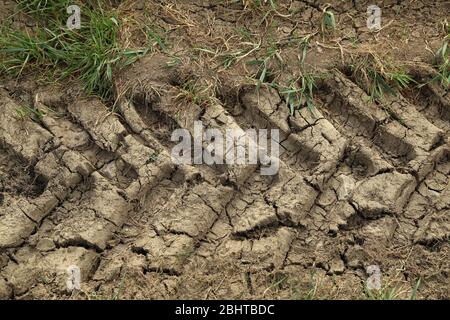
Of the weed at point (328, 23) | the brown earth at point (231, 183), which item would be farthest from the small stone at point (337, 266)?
the weed at point (328, 23)

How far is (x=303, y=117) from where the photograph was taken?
3031 millimetres

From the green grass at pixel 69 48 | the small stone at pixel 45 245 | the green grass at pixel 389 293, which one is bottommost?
the green grass at pixel 389 293

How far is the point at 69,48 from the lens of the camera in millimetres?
3193

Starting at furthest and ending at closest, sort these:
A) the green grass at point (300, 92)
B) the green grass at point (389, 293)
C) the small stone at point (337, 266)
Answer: the green grass at point (300, 92) → the small stone at point (337, 266) → the green grass at point (389, 293)

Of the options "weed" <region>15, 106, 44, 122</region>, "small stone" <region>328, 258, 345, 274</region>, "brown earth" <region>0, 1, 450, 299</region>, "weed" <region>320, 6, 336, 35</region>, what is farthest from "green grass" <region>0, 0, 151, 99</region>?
"small stone" <region>328, 258, 345, 274</region>

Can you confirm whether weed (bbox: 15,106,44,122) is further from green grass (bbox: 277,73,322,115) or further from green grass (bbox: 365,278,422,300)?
green grass (bbox: 365,278,422,300)

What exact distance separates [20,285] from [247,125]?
1278 mm

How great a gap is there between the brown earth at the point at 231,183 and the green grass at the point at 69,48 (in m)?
0.07

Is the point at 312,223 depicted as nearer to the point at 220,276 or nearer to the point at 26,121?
the point at 220,276

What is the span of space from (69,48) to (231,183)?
1.11 meters

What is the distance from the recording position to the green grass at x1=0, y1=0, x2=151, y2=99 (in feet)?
10.4

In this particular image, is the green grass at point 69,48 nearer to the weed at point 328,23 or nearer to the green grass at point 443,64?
the weed at point 328,23

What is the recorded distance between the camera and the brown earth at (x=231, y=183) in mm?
Answer: 2711

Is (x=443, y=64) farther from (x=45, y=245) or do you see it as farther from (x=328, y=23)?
(x=45, y=245)
